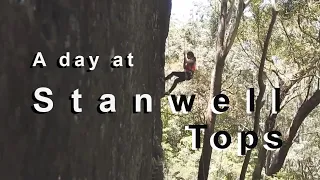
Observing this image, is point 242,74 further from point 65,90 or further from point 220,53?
point 65,90

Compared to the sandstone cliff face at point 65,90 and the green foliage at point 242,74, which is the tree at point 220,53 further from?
the sandstone cliff face at point 65,90

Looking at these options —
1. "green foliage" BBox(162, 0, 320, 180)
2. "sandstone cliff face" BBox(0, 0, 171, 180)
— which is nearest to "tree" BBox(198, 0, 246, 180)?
"green foliage" BBox(162, 0, 320, 180)

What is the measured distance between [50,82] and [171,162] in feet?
35.2

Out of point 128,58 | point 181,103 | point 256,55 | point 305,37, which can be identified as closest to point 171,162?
point 256,55

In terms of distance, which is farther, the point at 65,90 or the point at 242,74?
the point at 242,74

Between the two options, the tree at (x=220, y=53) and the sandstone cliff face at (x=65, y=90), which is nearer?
the sandstone cliff face at (x=65, y=90)

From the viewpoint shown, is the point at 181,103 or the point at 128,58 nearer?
the point at 128,58

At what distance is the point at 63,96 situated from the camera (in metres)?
1.25

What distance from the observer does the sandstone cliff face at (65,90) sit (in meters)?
1.10

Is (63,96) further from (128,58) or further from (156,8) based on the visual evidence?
(156,8)

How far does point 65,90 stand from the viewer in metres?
1.25

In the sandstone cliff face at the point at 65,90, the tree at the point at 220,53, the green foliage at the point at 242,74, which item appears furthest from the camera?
the green foliage at the point at 242,74

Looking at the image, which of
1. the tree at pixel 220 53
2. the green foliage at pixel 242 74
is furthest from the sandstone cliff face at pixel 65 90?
the green foliage at pixel 242 74

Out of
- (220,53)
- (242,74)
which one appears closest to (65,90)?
(220,53)
